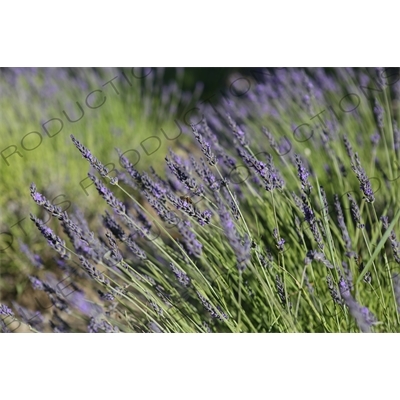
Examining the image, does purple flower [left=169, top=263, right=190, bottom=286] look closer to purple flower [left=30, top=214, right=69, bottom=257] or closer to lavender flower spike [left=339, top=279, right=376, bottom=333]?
purple flower [left=30, top=214, right=69, bottom=257]

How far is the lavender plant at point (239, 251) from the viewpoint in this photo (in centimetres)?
112

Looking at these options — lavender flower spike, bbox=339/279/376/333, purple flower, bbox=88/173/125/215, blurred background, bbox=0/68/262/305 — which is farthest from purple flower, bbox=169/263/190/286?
blurred background, bbox=0/68/262/305

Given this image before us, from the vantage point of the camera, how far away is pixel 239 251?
100 centimetres

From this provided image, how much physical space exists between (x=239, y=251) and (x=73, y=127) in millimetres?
1131

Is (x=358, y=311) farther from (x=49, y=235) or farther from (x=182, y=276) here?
(x=49, y=235)

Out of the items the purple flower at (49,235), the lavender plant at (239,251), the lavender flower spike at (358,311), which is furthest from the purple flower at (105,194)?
the lavender flower spike at (358,311)

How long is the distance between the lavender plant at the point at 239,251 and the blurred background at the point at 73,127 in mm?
159

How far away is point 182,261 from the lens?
130cm

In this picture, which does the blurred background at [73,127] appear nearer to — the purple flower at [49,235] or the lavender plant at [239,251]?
the lavender plant at [239,251]

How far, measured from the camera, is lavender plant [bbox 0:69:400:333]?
3.67ft

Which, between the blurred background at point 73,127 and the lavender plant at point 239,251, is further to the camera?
the blurred background at point 73,127

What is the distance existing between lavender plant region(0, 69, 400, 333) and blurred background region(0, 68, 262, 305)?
0.16 metres

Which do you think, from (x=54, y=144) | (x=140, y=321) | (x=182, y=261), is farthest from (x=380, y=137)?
(x=54, y=144)
